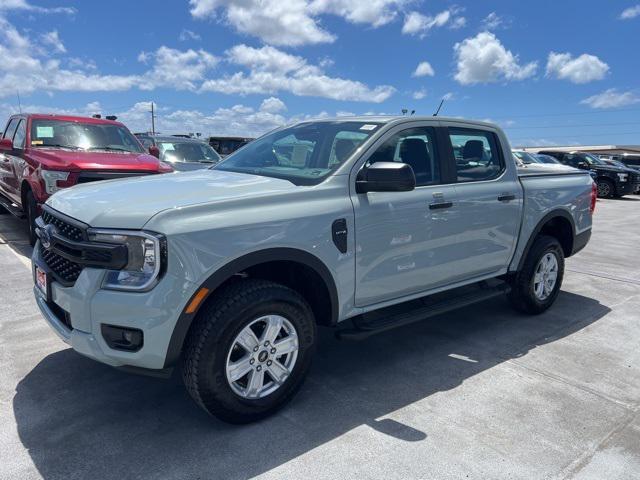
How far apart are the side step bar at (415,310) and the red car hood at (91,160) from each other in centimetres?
434

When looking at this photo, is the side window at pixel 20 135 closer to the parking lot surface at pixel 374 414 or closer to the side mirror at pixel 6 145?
the side mirror at pixel 6 145

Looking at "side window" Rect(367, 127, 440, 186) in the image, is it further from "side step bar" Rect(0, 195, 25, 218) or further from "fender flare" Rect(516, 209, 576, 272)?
"side step bar" Rect(0, 195, 25, 218)

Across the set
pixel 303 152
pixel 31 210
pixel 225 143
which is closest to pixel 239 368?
pixel 303 152

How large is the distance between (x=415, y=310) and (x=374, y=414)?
0.98 m

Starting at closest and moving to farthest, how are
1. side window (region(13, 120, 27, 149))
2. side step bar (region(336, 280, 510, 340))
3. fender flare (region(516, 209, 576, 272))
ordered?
side step bar (region(336, 280, 510, 340))
fender flare (region(516, 209, 576, 272))
side window (region(13, 120, 27, 149))

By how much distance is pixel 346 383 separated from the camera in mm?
3553

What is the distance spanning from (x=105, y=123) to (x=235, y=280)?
616 centimetres

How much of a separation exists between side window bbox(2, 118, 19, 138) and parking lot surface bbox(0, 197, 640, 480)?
474 cm

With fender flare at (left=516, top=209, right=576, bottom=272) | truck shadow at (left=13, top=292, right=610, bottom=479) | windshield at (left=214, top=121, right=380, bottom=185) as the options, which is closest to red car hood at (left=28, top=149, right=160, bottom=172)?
windshield at (left=214, top=121, right=380, bottom=185)

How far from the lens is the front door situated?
3.32 metres

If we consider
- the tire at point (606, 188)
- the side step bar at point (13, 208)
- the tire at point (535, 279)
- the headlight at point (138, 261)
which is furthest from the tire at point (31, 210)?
the tire at point (606, 188)

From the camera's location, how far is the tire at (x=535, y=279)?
481 cm

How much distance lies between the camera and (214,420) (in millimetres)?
3047

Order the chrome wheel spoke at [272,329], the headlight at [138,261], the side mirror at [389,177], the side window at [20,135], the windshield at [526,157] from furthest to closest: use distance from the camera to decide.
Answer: the windshield at [526,157] → the side window at [20,135] → the side mirror at [389,177] → the chrome wheel spoke at [272,329] → the headlight at [138,261]
